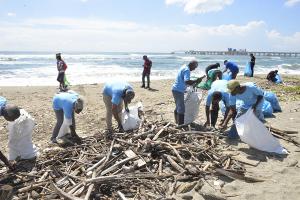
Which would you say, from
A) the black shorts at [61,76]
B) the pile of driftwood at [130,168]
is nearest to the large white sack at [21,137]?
the pile of driftwood at [130,168]

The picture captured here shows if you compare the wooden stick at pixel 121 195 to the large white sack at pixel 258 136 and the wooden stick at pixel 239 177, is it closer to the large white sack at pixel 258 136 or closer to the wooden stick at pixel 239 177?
the wooden stick at pixel 239 177

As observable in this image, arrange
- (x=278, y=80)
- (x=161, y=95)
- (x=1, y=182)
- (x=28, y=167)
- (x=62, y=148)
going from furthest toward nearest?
(x=278, y=80)
(x=161, y=95)
(x=62, y=148)
(x=28, y=167)
(x=1, y=182)

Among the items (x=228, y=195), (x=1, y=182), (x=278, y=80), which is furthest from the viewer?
(x=278, y=80)

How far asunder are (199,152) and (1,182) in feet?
10.7

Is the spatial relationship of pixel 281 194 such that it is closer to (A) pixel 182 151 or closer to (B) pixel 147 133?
(A) pixel 182 151

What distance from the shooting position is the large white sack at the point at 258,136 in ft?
21.8

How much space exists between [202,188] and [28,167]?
2.96 m

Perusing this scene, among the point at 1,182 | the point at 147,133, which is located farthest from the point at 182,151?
the point at 1,182

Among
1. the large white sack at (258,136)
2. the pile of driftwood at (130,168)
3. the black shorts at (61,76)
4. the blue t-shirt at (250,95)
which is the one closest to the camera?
the pile of driftwood at (130,168)

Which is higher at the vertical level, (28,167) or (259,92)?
(259,92)

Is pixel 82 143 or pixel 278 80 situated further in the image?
pixel 278 80

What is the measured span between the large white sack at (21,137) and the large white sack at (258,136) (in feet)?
13.0

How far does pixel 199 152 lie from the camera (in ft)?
20.1

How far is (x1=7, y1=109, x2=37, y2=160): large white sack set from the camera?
6066 millimetres
